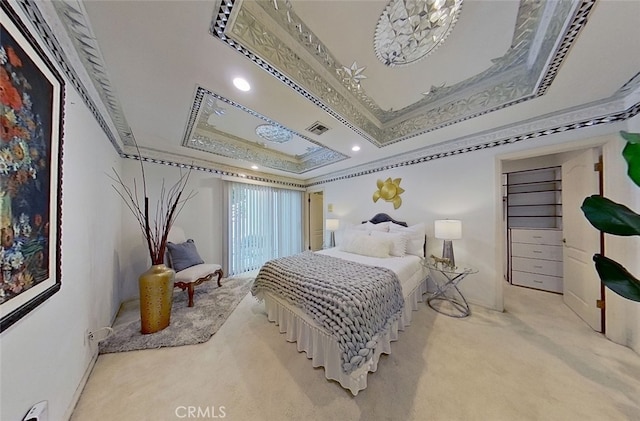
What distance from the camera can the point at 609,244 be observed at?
187cm

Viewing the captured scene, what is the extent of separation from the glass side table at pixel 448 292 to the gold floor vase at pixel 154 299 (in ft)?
10.5

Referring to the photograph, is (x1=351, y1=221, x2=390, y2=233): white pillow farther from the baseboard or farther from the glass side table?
the baseboard

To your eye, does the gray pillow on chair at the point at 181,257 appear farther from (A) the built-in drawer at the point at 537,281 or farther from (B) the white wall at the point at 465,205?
(A) the built-in drawer at the point at 537,281

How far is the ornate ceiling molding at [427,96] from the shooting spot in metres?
1.15

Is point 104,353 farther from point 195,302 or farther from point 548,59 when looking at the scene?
point 548,59

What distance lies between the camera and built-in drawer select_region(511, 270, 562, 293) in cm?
306

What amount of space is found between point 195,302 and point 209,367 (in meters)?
1.38

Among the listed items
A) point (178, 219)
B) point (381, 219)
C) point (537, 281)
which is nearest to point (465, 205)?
point (381, 219)

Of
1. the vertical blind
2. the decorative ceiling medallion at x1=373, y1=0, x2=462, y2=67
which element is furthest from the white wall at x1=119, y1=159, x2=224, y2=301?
the decorative ceiling medallion at x1=373, y1=0, x2=462, y2=67

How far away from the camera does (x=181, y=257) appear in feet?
9.26

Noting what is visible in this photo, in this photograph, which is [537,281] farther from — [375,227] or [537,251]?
[375,227]

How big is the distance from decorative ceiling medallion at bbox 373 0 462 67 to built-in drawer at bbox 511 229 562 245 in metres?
3.78

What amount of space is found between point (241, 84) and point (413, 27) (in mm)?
1353

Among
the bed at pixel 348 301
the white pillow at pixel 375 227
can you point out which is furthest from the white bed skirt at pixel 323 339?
the white pillow at pixel 375 227
